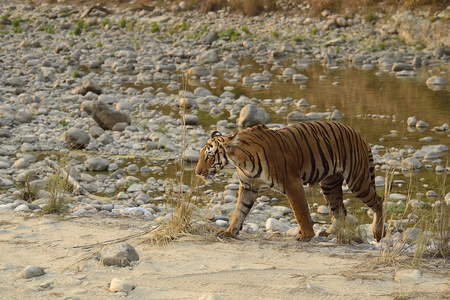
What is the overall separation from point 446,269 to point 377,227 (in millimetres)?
1371

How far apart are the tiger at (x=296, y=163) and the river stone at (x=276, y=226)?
0.58 m

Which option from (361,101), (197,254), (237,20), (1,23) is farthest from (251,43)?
(197,254)

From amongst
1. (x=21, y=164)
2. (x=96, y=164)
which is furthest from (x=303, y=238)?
(x=21, y=164)

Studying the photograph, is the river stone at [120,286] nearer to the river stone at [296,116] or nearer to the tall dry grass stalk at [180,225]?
the tall dry grass stalk at [180,225]

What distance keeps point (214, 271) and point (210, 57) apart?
14.1m

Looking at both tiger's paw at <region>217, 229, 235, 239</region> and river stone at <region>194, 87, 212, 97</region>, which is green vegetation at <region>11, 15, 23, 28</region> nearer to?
river stone at <region>194, 87, 212, 97</region>

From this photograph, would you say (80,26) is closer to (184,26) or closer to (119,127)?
(184,26)

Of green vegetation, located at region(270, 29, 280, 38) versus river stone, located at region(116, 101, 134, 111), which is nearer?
river stone, located at region(116, 101, 134, 111)

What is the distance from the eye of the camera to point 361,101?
12.3m

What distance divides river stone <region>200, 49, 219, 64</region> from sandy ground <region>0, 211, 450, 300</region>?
12.9 m

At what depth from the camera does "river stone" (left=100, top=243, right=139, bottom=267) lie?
14.3 feet

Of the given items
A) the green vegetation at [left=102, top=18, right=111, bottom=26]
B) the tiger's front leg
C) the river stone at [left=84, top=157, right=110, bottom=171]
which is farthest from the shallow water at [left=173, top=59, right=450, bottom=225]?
the green vegetation at [left=102, top=18, right=111, bottom=26]

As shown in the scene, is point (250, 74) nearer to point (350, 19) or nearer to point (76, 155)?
point (350, 19)

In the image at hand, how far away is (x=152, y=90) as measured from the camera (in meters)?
14.1
